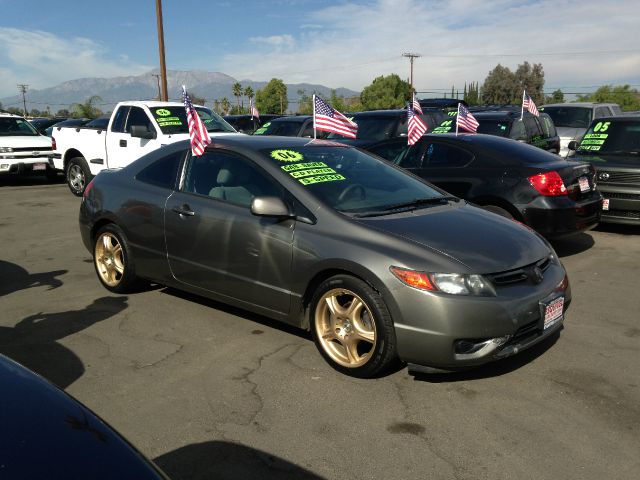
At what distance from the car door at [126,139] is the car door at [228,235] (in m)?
6.53

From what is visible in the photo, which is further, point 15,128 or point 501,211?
point 15,128

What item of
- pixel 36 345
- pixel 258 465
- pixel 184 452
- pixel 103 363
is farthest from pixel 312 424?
pixel 36 345

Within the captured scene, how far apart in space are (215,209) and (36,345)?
1.65 metres

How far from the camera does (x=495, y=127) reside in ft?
37.3

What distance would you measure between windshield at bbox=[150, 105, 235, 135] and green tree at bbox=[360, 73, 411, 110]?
55.5 m

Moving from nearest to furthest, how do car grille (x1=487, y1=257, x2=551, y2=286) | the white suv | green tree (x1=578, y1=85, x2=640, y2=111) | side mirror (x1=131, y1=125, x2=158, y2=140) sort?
car grille (x1=487, y1=257, x2=551, y2=286)
side mirror (x1=131, y1=125, x2=158, y2=140)
the white suv
green tree (x1=578, y1=85, x2=640, y2=111)

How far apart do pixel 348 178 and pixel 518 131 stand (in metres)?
7.60

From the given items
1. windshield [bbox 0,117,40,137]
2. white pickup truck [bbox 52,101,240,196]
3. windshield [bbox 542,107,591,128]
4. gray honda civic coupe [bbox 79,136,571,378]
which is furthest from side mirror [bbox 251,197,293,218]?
windshield [bbox 542,107,591,128]

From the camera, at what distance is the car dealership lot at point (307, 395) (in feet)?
9.93

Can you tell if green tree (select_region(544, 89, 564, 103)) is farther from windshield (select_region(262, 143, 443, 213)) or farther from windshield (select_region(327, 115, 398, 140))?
windshield (select_region(262, 143, 443, 213))

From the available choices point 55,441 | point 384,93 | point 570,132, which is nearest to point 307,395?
point 55,441

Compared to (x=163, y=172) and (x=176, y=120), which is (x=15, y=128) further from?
(x=163, y=172)

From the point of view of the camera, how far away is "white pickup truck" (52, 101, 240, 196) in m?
11.1

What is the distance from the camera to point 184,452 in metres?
3.10
